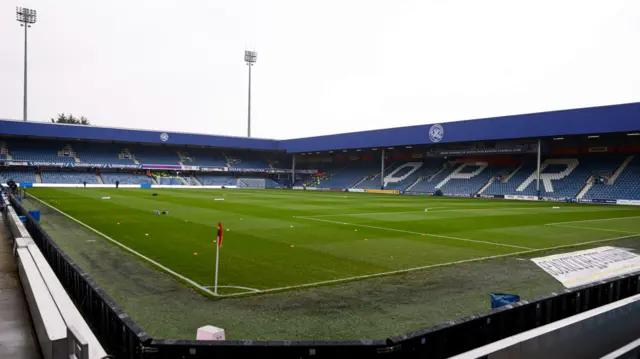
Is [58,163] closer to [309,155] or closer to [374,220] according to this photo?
[309,155]

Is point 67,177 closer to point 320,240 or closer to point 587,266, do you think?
point 320,240

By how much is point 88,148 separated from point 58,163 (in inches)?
273

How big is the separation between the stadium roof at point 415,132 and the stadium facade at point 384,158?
111 mm

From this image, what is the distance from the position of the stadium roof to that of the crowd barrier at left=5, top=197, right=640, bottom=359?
130 ft

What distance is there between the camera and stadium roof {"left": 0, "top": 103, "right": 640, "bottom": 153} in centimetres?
4050

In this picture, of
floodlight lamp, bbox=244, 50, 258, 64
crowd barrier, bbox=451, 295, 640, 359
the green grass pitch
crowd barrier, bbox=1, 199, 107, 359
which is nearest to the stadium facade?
floodlight lamp, bbox=244, 50, 258, 64

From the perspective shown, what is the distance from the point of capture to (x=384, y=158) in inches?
2721

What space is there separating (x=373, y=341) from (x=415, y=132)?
54.7 metres

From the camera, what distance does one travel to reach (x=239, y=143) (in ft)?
254

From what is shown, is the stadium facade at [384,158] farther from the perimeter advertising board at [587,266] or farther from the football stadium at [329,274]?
the perimeter advertising board at [587,266]

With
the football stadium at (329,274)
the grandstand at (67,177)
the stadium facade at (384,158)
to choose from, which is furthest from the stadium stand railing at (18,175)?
the football stadium at (329,274)

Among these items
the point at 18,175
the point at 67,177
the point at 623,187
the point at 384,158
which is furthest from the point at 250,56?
the point at 623,187

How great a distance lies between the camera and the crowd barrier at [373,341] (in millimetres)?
3639

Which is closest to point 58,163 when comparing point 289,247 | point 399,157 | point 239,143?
point 239,143
